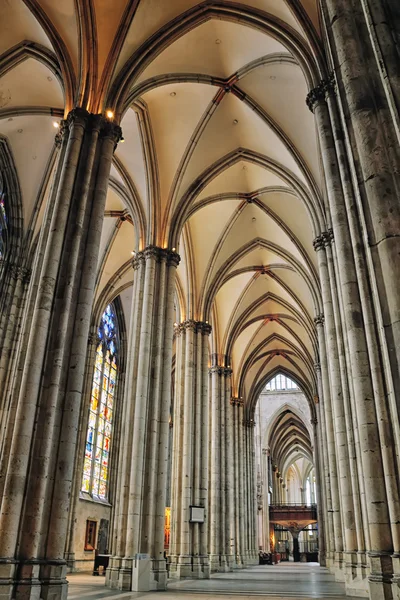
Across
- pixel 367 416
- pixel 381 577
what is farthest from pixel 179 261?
pixel 381 577

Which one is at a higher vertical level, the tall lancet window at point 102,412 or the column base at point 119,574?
the tall lancet window at point 102,412

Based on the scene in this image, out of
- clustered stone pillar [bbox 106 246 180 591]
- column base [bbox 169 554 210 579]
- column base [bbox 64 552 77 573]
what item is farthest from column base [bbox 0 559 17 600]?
column base [bbox 64 552 77 573]

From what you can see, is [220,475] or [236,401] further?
[236,401]

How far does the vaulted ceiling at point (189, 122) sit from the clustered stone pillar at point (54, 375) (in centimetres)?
198

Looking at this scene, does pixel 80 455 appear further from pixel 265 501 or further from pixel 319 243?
pixel 265 501

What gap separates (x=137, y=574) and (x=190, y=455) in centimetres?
632

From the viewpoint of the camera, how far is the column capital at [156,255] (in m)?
15.5

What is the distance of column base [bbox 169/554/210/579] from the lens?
16.0 metres

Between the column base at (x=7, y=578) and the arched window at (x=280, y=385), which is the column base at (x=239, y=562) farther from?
the column base at (x=7, y=578)

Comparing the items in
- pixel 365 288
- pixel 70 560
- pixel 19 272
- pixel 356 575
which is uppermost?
pixel 19 272

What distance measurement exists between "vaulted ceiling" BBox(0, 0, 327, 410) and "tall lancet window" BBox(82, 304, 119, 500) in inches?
118

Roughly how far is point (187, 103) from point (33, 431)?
11283 mm

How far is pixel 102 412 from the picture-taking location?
947 inches

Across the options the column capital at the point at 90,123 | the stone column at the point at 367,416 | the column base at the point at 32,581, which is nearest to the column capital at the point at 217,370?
the column capital at the point at 90,123
